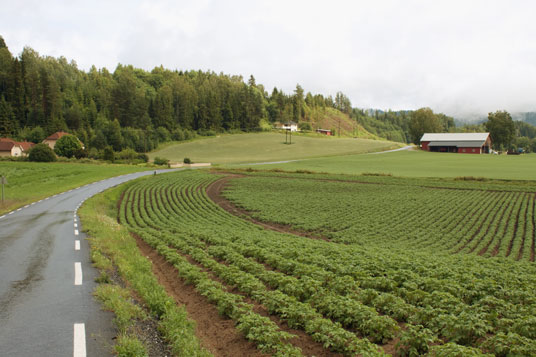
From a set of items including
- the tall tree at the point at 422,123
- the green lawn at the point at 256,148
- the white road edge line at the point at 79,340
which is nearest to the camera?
the white road edge line at the point at 79,340

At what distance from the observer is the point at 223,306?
29.8 ft

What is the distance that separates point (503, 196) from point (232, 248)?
3792cm

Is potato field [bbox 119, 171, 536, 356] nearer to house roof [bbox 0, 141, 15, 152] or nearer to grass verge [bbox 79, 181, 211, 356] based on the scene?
grass verge [bbox 79, 181, 211, 356]

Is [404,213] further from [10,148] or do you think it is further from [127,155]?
[10,148]

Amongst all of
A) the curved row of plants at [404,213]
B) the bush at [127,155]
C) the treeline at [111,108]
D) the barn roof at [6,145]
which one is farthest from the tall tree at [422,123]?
the barn roof at [6,145]

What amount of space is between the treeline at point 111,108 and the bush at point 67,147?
611 inches

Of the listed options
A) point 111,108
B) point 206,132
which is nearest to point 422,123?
point 206,132

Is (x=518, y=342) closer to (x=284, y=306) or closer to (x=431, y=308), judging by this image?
(x=431, y=308)

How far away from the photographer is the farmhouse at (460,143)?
374 ft

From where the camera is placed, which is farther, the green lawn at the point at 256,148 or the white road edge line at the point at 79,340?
the green lawn at the point at 256,148

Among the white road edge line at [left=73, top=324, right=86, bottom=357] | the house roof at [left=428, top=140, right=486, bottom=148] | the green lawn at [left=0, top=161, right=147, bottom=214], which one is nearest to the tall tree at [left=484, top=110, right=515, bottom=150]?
the house roof at [left=428, top=140, right=486, bottom=148]

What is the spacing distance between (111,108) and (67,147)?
52.4m

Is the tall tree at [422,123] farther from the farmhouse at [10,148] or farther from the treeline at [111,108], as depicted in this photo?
the farmhouse at [10,148]

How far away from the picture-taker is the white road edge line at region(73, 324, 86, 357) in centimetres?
629
